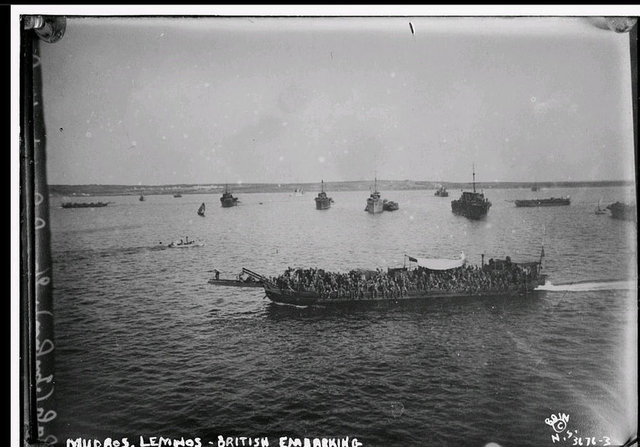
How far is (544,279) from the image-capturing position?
2.62m

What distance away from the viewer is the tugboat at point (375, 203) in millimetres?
Result: 2576

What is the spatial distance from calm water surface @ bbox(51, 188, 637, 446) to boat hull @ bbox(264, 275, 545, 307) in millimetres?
A: 74

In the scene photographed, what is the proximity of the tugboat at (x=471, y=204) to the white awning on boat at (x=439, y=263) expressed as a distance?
12.5 inches

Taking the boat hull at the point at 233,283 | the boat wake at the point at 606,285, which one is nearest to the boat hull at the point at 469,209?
the boat wake at the point at 606,285

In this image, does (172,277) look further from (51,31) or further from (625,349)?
(625,349)

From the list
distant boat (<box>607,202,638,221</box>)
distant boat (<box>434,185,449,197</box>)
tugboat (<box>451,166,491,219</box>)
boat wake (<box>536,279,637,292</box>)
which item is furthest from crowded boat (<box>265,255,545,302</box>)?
distant boat (<box>607,202,638,221</box>)

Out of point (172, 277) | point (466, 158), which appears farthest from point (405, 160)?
point (172, 277)

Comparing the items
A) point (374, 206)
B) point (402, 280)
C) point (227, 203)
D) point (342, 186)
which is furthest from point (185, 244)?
point (402, 280)

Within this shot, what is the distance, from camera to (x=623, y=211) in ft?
8.21

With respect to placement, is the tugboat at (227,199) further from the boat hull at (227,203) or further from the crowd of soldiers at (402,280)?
the crowd of soldiers at (402,280)

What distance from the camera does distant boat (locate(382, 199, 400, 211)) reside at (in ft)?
8.47

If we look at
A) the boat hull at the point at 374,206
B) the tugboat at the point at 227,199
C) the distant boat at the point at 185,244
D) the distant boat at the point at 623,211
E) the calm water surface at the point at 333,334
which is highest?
the tugboat at the point at 227,199

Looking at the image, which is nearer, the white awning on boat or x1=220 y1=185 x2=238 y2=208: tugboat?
x1=220 y1=185 x2=238 y2=208: tugboat

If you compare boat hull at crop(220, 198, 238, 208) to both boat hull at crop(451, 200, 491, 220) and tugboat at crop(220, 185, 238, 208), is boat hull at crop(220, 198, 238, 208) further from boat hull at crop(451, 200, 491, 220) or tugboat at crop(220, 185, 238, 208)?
boat hull at crop(451, 200, 491, 220)
